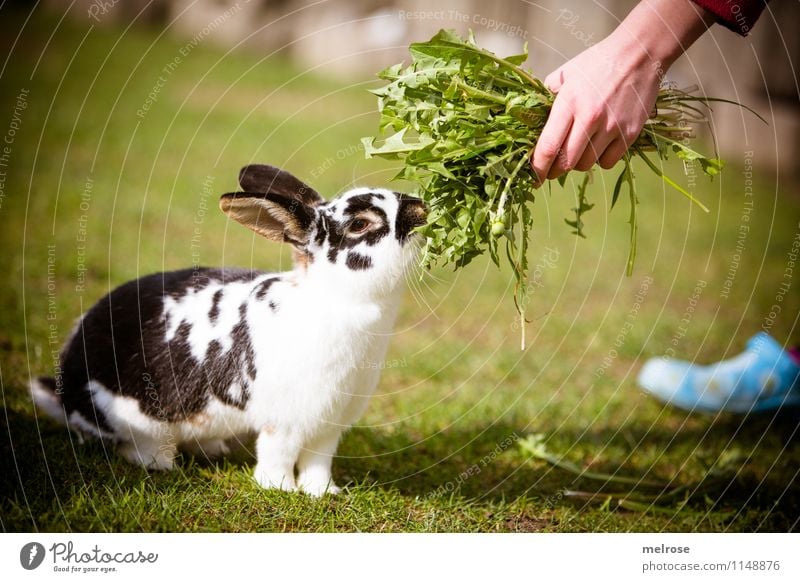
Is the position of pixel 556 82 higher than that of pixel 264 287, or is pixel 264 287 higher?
pixel 556 82

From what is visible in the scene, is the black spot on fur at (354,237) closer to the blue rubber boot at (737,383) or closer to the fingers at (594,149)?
the fingers at (594,149)

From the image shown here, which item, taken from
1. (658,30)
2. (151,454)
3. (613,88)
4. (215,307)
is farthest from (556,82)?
(151,454)

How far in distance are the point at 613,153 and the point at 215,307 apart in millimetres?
1634

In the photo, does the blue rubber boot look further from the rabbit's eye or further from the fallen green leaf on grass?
the rabbit's eye

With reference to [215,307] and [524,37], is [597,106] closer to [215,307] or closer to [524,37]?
[215,307]

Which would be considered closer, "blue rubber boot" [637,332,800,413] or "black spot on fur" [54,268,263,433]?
"black spot on fur" [54,268,263,433]

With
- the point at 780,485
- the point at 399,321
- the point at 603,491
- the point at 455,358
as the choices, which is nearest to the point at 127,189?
the point at 399,321

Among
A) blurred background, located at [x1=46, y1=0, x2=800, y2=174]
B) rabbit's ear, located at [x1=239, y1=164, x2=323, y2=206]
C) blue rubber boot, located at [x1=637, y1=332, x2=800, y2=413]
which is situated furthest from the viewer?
blurred background, located at [x1=46, y1=0, x2=800, y2=174]

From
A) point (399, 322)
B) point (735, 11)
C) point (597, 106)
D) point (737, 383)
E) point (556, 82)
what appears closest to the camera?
point (597, 106)

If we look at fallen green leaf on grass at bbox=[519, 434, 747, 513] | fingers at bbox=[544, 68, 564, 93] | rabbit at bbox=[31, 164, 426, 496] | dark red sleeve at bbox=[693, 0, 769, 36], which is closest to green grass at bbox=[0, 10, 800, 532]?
fallen green leaf on grass at bbox=[519, 434, 747, 513]

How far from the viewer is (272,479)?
297 cm

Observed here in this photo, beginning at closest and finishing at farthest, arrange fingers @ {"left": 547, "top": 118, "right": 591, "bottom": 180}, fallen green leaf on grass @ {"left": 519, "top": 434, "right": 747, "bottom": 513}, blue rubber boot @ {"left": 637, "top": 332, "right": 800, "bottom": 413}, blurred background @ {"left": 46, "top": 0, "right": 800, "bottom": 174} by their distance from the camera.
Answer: fingers @ {"left": 547, "top": 118, "right": 591, "bottom": 180}
fallen green leaf on grass @ {"left": 519, "top": 434, "right": 747, "bottom": 513}
blue rubber boot @ {"left": 637, "top": 332, "right": 800, "bottom": 413}
blurred background @ {"left": 46, "top": 0, "right": 800, "bottom": 174}

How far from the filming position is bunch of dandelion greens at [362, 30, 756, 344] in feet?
8.79

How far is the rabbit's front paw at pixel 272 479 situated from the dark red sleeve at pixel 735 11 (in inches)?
91.0
